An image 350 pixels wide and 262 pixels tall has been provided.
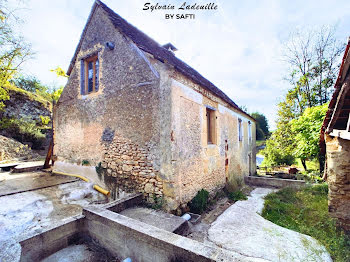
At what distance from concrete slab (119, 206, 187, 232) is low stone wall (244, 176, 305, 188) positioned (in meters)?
7.36

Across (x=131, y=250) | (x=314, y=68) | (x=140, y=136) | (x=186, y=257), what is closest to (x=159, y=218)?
(x=131, y=250)

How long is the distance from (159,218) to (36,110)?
17875 millimetres

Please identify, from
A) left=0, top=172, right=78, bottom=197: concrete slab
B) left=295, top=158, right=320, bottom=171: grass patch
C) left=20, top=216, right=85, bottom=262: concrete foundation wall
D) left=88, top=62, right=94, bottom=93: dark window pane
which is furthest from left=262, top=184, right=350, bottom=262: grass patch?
left=88, top=62, right=94, bottom=93: dark window pane

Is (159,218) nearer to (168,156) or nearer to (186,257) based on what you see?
(168,156)

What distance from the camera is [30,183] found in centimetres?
659

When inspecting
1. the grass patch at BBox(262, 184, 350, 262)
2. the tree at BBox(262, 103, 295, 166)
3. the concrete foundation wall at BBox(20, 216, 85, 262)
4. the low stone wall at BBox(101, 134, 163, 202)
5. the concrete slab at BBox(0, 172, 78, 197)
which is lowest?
the grass patch at BBox(262, 184, 350, 262)

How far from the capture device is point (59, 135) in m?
8.20

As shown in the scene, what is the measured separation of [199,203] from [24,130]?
15564 mm

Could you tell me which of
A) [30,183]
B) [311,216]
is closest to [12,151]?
[30,183]

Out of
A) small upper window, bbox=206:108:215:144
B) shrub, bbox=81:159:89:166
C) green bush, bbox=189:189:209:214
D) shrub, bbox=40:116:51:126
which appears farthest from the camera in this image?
shrub, bbox=40:116:51:126

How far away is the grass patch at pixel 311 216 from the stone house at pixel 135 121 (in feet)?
7.16

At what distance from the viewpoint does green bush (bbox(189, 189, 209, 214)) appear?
560cm

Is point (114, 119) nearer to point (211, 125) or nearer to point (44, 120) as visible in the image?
point (211, 125)

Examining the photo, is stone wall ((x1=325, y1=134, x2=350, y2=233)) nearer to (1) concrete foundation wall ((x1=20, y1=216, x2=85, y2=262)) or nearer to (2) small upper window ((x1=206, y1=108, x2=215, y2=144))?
(2) small upper window ((x1=206, y1=108, x2=215, y2=144))
